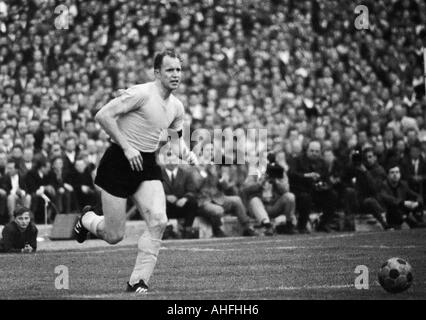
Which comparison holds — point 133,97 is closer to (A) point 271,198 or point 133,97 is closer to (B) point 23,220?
(B) point 23,220

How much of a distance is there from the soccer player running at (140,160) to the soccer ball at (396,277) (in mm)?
2023

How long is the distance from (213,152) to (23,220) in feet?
16.4

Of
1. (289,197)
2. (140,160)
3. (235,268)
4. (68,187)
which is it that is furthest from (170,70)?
(68,187)

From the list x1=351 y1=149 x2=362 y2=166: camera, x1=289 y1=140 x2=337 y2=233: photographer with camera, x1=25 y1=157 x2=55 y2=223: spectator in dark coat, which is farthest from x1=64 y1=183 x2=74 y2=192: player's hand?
x1=351 y1=149 x2=362 y2=166: camera

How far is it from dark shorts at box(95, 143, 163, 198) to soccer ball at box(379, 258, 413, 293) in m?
2.22

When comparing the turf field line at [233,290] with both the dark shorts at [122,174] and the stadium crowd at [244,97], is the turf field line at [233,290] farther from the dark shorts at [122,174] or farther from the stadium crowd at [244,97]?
the stadium crowd at [244,97]

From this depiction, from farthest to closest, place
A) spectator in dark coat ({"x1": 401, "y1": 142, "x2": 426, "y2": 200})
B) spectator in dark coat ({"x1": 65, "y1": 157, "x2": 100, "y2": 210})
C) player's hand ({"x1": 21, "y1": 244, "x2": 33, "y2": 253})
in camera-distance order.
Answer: spectator in dark coat ({"x1": 401, "y1": 142, "x2": 426, "y2": 200}) < spectator in dark coat ({"x1": 65, "y1": 157, "x2": 100, "y2": 210}) < player's hand ({"x1": 21, "y1": 244, "x2": 33, "y2": 253})

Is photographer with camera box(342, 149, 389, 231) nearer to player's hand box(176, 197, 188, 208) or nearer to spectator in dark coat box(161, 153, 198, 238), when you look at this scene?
spectator in dark coat box(161, 153, 198, 238)

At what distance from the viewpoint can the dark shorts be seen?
9.77m

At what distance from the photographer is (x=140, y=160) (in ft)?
31.5

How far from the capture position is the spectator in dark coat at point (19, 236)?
14922mm

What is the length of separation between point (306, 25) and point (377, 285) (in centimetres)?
1426
